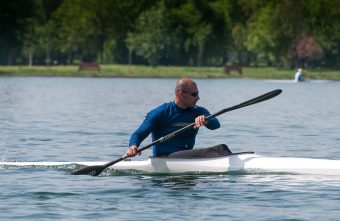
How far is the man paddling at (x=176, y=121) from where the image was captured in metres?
19.1

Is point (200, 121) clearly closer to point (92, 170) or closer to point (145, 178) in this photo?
point (145, 178)

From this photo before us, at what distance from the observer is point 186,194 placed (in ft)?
59.4

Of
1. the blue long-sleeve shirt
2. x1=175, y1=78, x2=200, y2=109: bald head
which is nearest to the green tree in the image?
the blue long-sleeve shirt

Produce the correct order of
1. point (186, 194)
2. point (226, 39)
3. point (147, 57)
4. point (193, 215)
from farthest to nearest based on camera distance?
point (226, 39) < point (147, 57) < point (186, 194) < point (193, 215)

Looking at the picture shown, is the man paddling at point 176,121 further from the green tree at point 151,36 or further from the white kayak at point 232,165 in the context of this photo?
the green tree at point 151,36

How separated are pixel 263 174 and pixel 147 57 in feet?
331

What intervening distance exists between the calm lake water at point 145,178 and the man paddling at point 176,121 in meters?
0.60

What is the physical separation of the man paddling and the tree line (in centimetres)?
9866

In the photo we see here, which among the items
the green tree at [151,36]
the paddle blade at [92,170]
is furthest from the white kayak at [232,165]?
the green tree at [151,36]

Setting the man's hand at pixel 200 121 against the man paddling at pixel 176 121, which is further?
the man paddling at pixel 176 121

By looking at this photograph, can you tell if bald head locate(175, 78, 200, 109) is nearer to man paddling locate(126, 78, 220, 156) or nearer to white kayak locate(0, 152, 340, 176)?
man paddling locate(126, 78, 220, 156)

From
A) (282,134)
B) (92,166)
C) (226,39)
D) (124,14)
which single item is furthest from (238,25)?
(92,166)

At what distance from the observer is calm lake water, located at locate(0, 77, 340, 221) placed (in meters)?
16.5

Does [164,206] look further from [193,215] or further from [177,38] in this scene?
[177,38]
